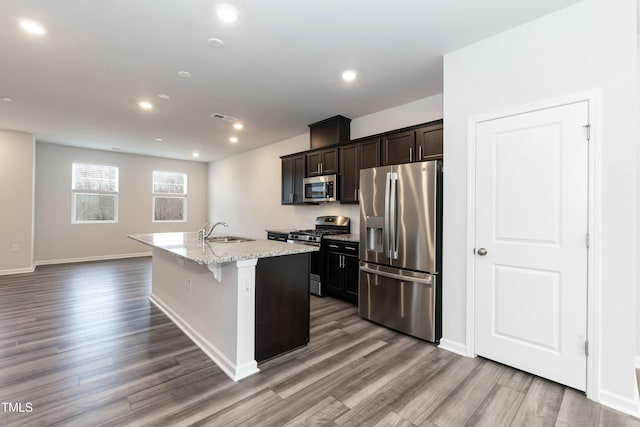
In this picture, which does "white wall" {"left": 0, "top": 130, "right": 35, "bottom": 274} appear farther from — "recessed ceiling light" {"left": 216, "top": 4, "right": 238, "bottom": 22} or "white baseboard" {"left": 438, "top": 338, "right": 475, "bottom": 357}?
"white baseboard" {"left": 438, "top": 338, "right": 475, "bottom": 357}

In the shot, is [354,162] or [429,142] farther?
[354,162]

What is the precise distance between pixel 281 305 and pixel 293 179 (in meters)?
3.27

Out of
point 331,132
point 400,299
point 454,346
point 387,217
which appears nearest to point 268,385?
point 400,299

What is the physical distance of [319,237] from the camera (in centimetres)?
450

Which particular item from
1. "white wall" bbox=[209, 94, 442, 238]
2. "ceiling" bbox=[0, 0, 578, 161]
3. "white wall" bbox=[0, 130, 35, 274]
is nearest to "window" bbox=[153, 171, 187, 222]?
"white wall" bbox=[209, 94, 442, 238]

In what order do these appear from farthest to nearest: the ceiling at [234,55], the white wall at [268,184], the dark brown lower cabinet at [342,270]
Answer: the white wall at [268,184]
the dark brown lower cabinet at [342,270]
the ceiling at [234,55]

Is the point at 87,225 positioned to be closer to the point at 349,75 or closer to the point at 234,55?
the point at 234,55

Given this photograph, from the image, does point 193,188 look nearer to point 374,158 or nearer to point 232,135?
point 232,135

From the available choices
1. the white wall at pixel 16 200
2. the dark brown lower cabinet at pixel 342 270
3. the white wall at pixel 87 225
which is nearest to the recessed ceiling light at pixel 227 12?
the dark brown lower cabinet at pixel 342 270

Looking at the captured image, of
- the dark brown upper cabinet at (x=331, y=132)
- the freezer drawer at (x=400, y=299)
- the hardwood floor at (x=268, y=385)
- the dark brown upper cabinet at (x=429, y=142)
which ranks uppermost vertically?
the dark brown upper cabinet at (x=331, y=132)

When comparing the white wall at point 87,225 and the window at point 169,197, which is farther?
the window at point 169,197

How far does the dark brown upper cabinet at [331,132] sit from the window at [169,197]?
5.41m

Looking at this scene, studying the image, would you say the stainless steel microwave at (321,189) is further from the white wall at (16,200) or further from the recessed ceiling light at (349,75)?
the white wall at (16,200)

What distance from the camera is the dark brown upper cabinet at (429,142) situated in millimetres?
3398
